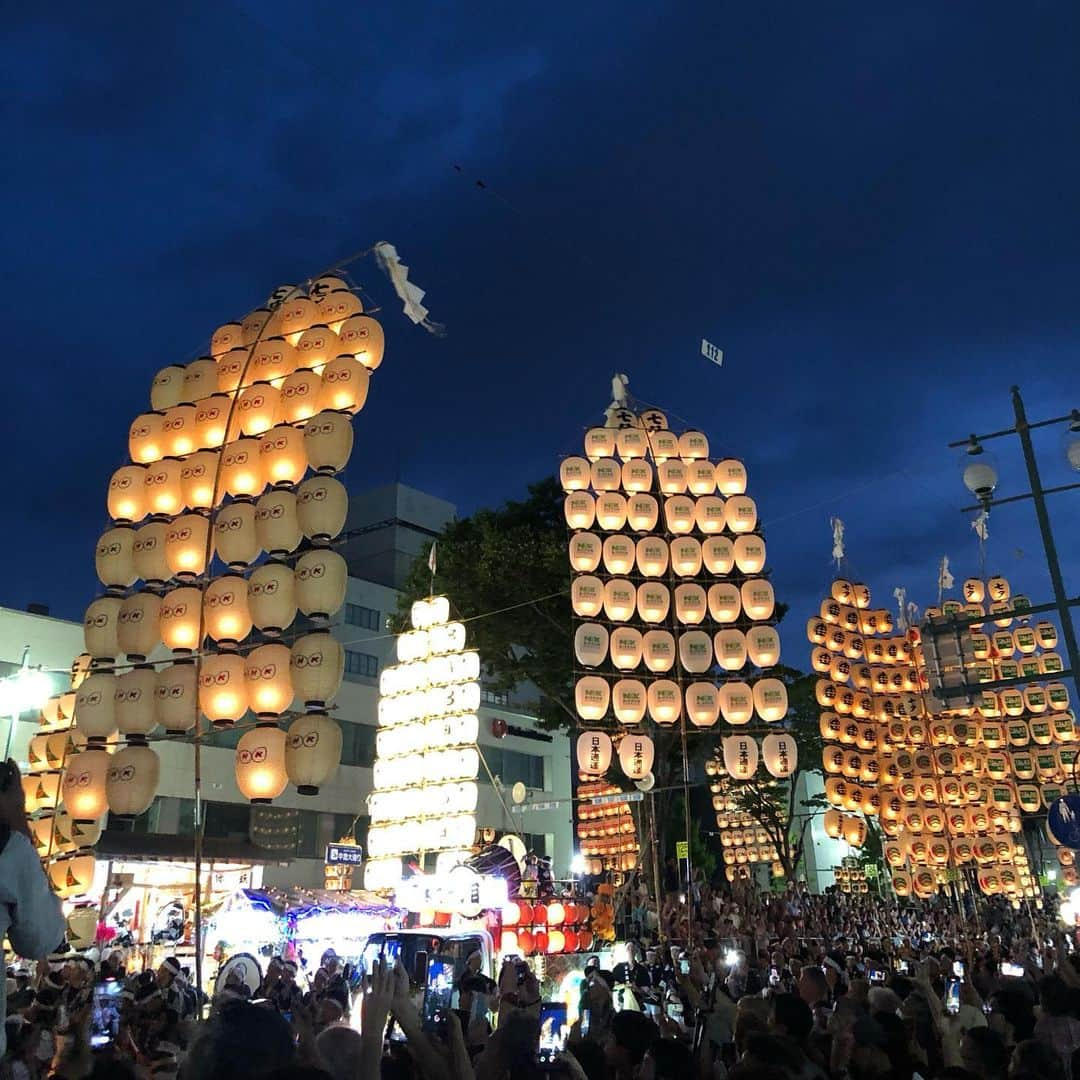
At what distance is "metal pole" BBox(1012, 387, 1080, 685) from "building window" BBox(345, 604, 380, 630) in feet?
86.4

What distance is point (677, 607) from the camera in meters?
19.8

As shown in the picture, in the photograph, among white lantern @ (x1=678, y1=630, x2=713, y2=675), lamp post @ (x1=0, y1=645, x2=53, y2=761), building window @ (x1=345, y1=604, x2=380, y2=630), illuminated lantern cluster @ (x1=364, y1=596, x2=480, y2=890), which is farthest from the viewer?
building window @ (x1=345, y1=604, x2=380, y2=630)

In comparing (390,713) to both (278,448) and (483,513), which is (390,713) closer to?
(483,513)

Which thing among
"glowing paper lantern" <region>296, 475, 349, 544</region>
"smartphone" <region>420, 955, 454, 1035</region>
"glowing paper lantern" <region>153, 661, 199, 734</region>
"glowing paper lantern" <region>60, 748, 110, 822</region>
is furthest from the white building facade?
"glowing paper lantern" <region>296, 475, 349, 544</region>

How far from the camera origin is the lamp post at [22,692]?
20031 millimetres

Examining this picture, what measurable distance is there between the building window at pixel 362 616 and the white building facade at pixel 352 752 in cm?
4

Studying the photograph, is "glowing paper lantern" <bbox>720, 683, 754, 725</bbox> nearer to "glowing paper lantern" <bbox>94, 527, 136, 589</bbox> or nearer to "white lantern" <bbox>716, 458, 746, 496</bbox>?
"white lantern" <bbox>716, 458, 746, 496</bbox>

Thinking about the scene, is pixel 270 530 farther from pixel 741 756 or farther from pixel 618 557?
pixel 741 756

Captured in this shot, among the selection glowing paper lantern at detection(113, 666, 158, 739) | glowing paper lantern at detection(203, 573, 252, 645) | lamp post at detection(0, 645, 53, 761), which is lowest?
glowing paper lantern at detection(113, 666, 158, 739)

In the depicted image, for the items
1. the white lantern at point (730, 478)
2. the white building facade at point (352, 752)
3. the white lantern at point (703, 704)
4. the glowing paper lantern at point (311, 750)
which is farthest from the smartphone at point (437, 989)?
the white lantern at point (730, 478)

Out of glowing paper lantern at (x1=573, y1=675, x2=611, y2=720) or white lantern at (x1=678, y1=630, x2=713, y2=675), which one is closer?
glowing paper lantern at (x1=573, y1=675, x2=611, y2=720)

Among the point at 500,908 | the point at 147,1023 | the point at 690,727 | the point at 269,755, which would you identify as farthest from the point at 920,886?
the point at 147,1023

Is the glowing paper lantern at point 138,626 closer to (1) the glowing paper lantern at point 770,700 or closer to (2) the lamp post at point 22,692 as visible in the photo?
(2) the lamp post at point 22,692

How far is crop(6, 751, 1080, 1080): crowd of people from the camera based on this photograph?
2.71m
